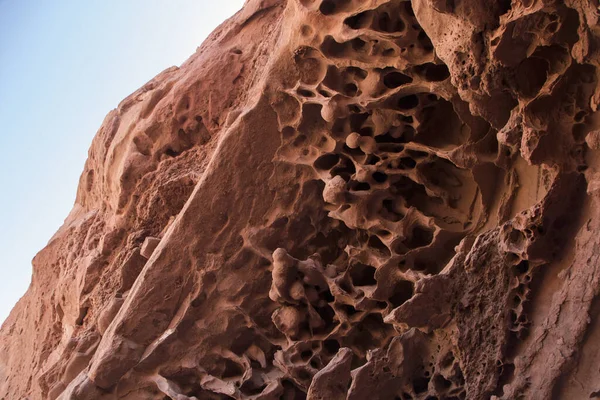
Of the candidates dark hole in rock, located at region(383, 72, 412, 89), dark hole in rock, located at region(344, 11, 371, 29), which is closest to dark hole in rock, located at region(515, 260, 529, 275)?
dark hole in rock, located at region(383, 72, 412, 89)

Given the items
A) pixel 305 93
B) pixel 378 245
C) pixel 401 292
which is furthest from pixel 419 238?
pixel 305 93

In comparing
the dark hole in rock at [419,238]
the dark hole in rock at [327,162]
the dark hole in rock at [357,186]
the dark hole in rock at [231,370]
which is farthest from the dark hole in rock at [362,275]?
the dark hole in rock at [231,370]

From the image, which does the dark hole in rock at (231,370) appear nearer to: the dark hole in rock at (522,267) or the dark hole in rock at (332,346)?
the dark hole in rock at (332,346)

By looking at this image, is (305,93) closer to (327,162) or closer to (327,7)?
(327,162)

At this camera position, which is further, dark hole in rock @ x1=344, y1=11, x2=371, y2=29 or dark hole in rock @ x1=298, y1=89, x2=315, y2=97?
dark hole in rock @ x1=298, y1=89, x2=315, y2=97

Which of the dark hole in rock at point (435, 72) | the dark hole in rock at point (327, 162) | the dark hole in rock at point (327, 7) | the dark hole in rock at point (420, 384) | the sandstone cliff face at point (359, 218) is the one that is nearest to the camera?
the sandstone cliff face at point (359, 218)

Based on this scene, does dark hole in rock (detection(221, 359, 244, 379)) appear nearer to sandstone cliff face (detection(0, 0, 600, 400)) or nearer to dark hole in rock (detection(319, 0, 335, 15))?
sandstone cliff face (detection(0, 0, 600, 400))

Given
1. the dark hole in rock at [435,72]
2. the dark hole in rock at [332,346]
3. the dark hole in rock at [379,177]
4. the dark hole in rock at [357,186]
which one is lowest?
the dark hole in rock at [332,346]

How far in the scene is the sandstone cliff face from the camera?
4035 millimetres

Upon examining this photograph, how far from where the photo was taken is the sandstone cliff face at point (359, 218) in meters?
4.04

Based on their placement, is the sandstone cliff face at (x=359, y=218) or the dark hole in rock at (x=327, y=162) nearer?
the sandstone cliff face at (x=359, y=218)

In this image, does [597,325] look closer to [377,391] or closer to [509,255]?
[509,255]

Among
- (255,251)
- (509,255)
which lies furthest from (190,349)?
(509,255)

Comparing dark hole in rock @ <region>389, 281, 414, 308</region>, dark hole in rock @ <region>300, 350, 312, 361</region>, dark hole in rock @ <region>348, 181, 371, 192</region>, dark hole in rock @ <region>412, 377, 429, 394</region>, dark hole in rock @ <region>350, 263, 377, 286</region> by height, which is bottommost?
dark hole in rock @ <region>412, 377, 429, 394</region>
